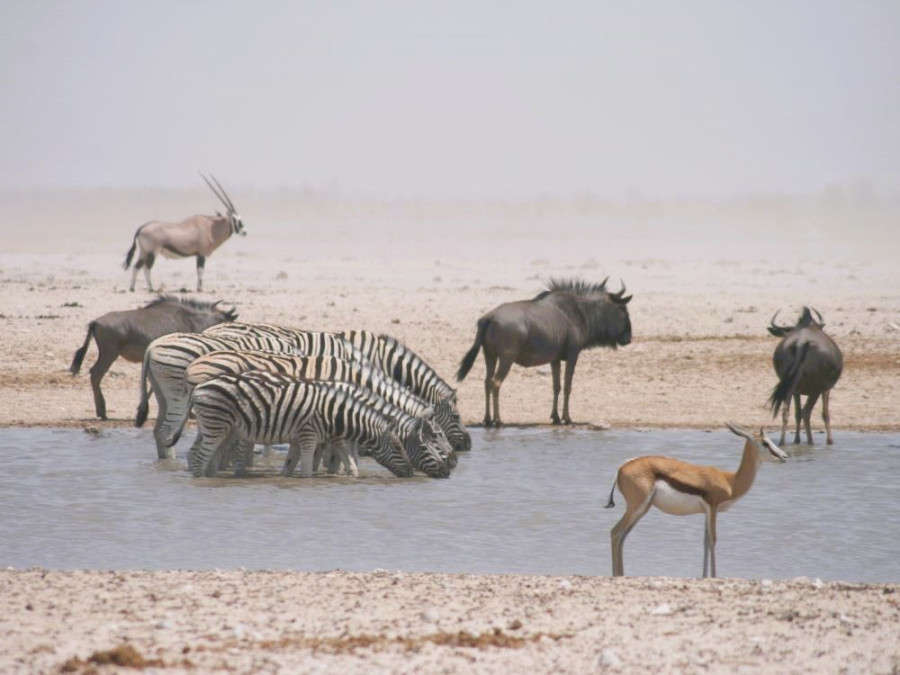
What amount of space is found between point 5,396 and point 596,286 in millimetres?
6290

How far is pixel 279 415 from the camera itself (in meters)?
11.1

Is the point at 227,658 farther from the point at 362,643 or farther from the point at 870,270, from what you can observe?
the point at 870,270

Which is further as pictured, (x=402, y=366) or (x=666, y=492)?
(x=402, y=366)

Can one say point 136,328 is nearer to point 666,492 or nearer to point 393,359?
point 393,359

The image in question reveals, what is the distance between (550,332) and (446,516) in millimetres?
4921

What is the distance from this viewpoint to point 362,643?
19.6 ft

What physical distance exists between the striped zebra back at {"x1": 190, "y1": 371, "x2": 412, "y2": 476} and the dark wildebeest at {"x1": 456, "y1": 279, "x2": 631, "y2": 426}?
279 centimetres

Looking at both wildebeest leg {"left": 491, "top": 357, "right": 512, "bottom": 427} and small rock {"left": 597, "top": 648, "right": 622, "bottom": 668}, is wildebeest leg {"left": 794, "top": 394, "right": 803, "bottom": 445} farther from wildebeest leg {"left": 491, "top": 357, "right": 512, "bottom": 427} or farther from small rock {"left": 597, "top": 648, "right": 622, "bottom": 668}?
small rock {"left": 597, "top": 648, "right": 622, "bottom": 668}

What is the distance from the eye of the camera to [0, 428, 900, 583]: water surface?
8.54 metres

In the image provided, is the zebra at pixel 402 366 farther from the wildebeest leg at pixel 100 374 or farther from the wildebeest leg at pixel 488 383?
the wildebeest leg at pixel 100 374

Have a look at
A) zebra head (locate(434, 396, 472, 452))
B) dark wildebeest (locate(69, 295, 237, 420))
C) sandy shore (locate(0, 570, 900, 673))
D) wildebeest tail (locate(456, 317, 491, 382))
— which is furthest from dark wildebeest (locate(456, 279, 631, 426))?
sandy shore (locate(0, 570, 900, 673))

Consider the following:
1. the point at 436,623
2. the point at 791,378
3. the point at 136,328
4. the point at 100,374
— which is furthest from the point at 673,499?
the point at 100,374

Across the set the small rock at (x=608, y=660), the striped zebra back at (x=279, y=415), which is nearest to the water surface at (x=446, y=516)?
the striped zebra back at (x=279, y=415)

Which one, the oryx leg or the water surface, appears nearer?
the oryx leg
